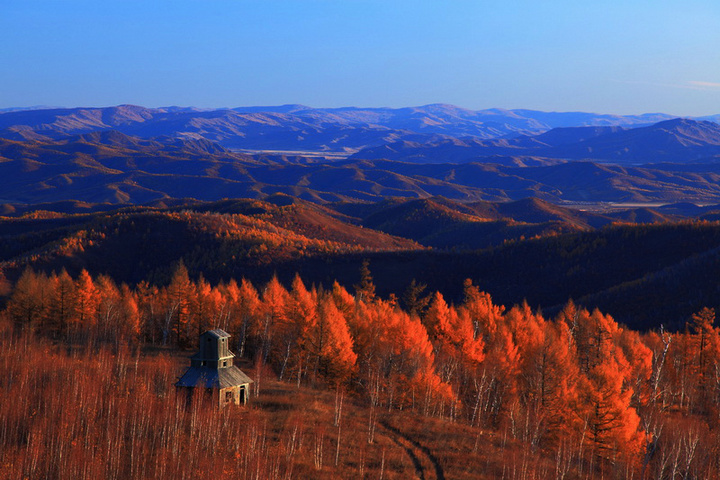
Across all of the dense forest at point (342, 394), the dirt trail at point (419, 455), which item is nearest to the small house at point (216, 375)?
the dense forest at point (342, 394)

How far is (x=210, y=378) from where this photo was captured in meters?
56.4

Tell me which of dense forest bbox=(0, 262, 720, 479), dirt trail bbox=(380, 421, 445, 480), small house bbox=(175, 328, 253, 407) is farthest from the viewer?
small house bbox=(175, 328, 253, 407)

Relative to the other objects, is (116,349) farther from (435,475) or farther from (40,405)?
(435,475)

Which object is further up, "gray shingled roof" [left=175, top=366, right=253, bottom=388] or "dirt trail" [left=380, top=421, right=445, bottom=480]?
"gray shingled roof" [left=175, top=366, right=253, bottom=388]

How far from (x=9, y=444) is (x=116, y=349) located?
3433cm

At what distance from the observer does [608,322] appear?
102 m

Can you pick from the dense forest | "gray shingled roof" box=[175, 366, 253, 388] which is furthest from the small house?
the dense forest

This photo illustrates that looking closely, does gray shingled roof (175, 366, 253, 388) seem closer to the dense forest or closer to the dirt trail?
the dense forest

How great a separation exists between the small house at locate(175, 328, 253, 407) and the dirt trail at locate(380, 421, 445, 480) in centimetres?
1343

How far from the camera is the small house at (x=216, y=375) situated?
5588 centimetres

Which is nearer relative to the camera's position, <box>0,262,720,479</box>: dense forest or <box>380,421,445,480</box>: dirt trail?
<box>0,262,720,479</box>: dense forest

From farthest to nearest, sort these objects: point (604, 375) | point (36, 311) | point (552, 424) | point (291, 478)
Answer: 1. point (36, 311)
2. point (552, 424)
3. point (604, 375)
4. point (291, 478)

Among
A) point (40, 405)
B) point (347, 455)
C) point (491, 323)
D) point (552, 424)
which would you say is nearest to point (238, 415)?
point (347, 455)

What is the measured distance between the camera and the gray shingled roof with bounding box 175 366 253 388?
55.9m
